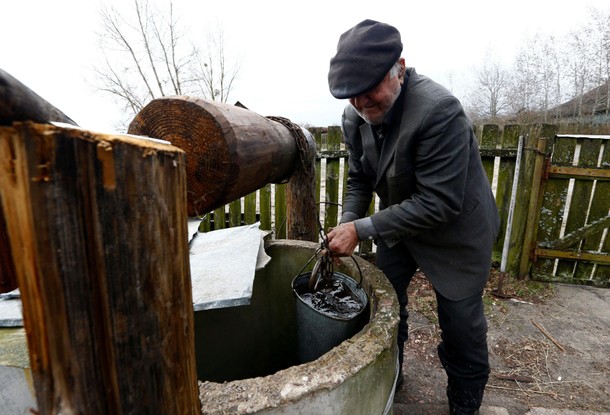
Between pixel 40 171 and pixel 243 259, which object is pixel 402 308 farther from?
pixel 40 171

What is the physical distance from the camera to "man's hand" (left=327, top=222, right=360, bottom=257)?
73.5 inches

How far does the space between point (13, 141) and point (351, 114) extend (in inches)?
74.7

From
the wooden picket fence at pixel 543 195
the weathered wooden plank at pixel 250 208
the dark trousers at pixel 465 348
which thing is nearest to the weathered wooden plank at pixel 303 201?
the dark trousers at pixel 465 348

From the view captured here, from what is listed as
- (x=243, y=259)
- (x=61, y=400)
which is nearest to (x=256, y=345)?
(x=243, y=259)

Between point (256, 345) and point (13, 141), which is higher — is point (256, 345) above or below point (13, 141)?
below

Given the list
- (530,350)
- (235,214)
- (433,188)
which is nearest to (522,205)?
(530,350)

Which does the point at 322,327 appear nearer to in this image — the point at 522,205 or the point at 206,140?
the point at 206,140

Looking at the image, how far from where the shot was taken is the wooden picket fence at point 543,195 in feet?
12.8

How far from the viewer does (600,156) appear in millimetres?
3869

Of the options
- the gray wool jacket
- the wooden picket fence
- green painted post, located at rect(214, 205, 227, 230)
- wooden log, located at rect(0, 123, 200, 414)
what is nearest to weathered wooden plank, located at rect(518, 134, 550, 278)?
the wooden picket fence

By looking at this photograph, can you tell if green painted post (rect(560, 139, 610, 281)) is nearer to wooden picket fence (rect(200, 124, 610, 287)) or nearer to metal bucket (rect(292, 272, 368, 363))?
wooden picket fence (rect(200, 124, 610, 287))

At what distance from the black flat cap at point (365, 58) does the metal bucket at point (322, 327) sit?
1072 mm

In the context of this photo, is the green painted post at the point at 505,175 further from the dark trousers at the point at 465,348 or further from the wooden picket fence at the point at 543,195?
the dark trousers at the point at 465,348

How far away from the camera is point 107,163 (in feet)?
1.93
